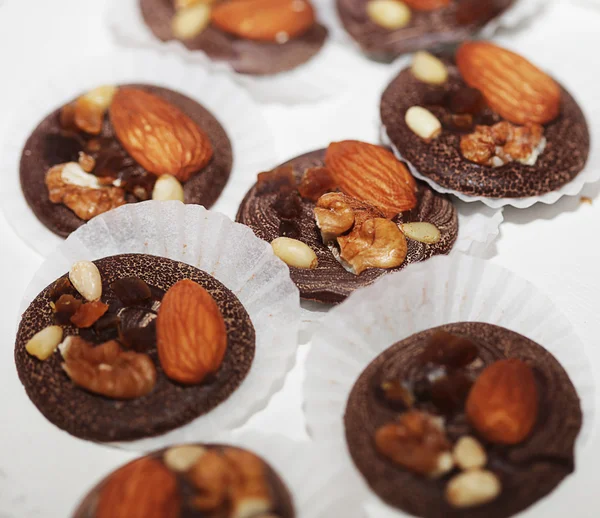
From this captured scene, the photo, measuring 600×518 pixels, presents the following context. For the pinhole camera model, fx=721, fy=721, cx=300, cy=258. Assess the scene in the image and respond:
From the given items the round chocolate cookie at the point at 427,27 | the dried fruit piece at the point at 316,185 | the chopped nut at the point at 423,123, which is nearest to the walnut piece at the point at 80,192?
the dried fruit piece at the point at 316,185

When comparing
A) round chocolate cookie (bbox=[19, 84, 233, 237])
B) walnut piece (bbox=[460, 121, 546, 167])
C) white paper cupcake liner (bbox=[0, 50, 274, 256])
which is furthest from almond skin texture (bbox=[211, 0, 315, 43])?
walnut piece (bbox=[460, 121, 546, 167])

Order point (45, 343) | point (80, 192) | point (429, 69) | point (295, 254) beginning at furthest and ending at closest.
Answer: point (429, 69) → point (80, 192) → point (295, 254) → point (45, 343)

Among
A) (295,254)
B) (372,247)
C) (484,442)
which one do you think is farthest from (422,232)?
(484,442)

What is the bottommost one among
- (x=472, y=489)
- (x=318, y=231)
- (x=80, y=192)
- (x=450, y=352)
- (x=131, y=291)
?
(x=472, y=489)

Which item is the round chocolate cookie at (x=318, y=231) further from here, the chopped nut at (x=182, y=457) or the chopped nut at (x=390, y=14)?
the chopped nut at (x=390, y=14)

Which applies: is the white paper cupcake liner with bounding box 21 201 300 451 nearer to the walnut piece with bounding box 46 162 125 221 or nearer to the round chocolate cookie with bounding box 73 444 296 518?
the walnut piece with bounding box 46 162 125 221

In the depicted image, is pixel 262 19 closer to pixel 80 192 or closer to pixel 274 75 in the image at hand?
pixel 274 75
